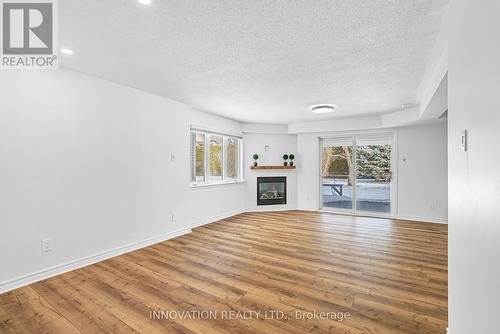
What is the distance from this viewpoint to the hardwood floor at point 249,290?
1859 mm

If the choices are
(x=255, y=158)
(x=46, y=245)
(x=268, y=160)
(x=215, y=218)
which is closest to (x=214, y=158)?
(x=255, y=158)

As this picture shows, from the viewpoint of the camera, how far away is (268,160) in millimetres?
6672

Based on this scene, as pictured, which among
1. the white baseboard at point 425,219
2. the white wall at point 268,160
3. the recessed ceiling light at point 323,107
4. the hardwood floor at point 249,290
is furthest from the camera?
the white wall at point 268,160

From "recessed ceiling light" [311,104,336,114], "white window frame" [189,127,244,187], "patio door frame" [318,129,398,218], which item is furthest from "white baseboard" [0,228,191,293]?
"patio door frame" [318,129,398,218]

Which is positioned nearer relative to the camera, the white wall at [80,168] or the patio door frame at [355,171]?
the white wall at [80,168]

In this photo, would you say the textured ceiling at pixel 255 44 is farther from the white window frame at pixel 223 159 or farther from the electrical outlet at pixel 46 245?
the electrical outlet at pixel 46 245

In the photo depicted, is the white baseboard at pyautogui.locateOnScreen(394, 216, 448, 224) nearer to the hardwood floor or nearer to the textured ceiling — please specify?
the hardwood floor

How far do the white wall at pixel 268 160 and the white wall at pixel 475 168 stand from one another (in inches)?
200

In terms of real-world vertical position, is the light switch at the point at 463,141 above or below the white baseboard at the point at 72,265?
above

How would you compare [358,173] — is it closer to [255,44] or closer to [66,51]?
[255,44]

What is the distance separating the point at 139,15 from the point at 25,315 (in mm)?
2680

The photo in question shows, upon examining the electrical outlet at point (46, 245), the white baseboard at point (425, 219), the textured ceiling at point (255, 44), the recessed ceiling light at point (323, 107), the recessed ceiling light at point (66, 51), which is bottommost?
the white baseboard at point (425, 219)

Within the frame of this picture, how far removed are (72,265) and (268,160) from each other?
489cm

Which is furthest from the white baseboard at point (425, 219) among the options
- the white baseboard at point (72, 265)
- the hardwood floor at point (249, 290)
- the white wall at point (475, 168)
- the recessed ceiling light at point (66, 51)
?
the recessed ceiling light at point (66, 51)
